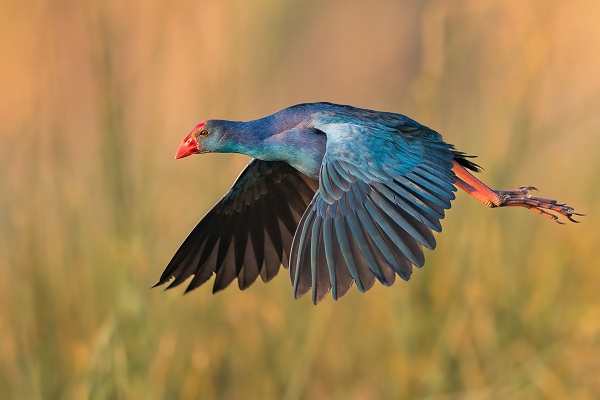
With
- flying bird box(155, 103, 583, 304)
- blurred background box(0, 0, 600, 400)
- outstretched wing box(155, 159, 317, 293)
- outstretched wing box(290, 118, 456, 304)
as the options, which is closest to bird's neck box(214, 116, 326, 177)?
flying bird box(155, 103, 583, 304)

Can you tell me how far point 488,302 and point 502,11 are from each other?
6.75 feet

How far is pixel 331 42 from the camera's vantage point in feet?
30.1

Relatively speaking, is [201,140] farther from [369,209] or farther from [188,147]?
[369,209]

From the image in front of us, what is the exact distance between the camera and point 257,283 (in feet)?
16.5

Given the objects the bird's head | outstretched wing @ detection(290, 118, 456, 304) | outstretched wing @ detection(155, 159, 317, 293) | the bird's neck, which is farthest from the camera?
outstretched wing @ detection(155, 159, 317, 293)

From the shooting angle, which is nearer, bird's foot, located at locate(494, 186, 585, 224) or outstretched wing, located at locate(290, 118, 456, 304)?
outstretched wing, located at locate(290, 118, 456, 304)

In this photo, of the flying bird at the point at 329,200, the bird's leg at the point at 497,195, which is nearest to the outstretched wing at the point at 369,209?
the flying bird at the point at 329,200

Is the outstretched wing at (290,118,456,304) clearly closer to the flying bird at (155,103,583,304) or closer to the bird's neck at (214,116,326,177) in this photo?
the flying bird at (155,103,583,304)

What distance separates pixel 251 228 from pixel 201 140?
50 centimetres

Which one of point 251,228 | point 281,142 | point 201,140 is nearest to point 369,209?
point 281,142

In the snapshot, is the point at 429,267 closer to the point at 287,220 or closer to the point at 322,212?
the point at 287,220

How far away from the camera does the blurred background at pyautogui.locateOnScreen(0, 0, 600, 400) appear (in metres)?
4.35

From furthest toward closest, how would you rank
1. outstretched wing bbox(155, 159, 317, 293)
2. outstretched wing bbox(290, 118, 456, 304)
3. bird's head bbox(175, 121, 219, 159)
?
outstretched wing bbox(155, 159, 317, 293)
bird's head bbox(175, 121, 219, 159)
outstretched wing bbox(290, 118, 456, 304)

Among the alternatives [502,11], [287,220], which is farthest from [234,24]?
[502,11]
